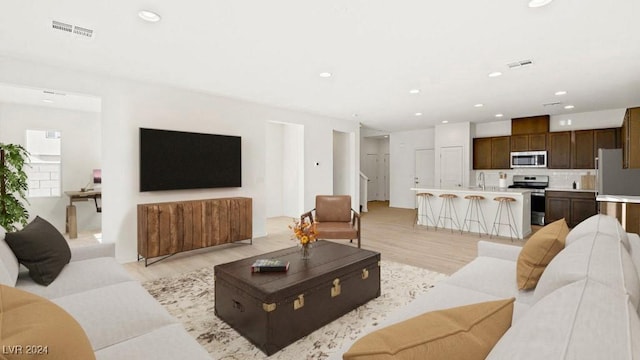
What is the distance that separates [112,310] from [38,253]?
0.98 m

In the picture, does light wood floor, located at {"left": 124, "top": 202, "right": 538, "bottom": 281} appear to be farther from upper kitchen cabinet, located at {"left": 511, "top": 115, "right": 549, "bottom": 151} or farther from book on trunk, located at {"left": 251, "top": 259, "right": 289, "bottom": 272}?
upper kitchen cabinet, located at {"left": 511, "top": 115, "right": 549, "bottom": 151}

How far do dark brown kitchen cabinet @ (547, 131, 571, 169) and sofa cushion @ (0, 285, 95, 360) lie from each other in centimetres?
869

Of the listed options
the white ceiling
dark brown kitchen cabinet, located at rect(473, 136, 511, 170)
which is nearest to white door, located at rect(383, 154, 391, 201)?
dark brown kitchen cabinet, located at rect(473, 136, 511, 170)

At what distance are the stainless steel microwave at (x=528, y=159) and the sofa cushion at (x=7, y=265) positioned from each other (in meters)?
8.82

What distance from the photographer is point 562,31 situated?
2.79m

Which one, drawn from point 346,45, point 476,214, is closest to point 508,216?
point 476,214

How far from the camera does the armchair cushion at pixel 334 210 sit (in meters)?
5.16

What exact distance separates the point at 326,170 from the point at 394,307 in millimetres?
4720

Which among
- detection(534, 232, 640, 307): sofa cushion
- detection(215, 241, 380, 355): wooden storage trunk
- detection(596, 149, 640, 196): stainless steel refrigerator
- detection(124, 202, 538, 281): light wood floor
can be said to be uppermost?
detection(596, 149, 640, 196): stainless steel refrigerator

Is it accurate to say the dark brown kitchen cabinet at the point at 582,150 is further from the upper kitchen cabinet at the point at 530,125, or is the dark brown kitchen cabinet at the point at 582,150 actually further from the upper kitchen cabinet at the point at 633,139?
the upper kitchen cabinet at the point at 633,139

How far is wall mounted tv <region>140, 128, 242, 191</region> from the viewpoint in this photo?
442 cm

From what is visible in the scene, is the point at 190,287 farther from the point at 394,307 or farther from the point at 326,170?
the point at 326,170

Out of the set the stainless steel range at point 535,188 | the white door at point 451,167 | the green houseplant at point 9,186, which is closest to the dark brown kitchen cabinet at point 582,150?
the stainless steel range at point 535,188

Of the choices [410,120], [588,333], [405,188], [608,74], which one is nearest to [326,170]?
Result: [410,120]
